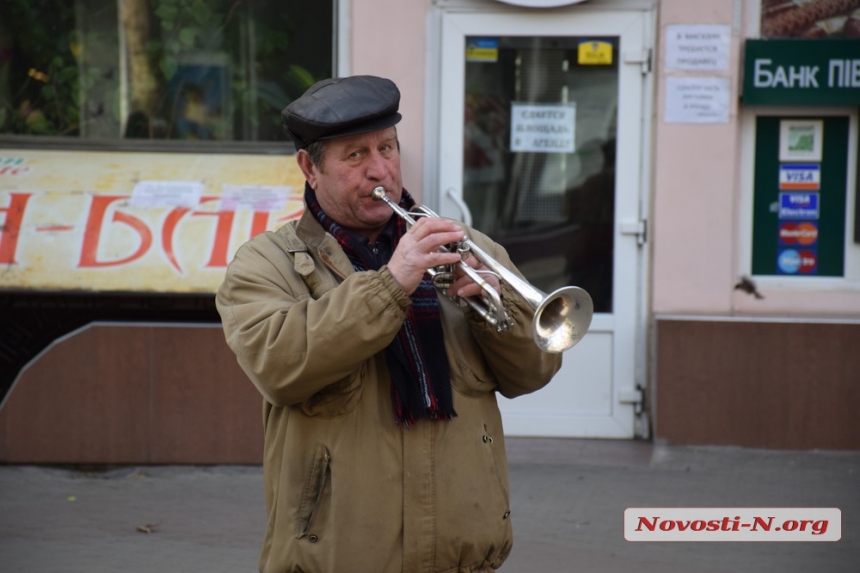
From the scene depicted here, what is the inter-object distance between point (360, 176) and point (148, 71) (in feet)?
15.7

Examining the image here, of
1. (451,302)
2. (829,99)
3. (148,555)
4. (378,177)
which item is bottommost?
(148,555)

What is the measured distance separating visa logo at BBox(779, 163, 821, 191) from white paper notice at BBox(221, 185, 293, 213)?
2857mm

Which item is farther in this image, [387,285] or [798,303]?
[798,303]

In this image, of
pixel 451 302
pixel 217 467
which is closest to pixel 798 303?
pixel 217 467

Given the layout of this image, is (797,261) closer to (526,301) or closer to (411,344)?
(526,301)

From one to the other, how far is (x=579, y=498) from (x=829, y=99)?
2.66 m

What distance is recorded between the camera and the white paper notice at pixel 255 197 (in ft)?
21.4

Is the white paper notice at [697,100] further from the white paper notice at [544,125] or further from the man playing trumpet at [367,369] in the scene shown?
the man playing trumpet at [367,369]

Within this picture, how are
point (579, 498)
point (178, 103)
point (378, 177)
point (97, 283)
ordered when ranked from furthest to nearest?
point (178, 103)
point (97, 283)
point (579, 498)
point (378, 177)

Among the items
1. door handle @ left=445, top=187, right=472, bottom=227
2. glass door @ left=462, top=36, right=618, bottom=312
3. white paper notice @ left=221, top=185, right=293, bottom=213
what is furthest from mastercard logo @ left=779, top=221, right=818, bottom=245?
white paper notice @ left=221, top=185, right=293, bottom=213

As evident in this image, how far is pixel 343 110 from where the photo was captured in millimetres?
2666

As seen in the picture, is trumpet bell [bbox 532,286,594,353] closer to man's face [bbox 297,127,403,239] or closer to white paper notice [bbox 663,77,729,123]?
man's face [bbox 297,127,403,239]

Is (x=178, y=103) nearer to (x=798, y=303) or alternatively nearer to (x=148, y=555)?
(x=148, y=555)

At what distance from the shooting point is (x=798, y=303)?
6.74m
